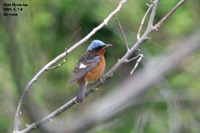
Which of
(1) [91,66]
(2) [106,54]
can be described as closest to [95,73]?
(1) [91,66]

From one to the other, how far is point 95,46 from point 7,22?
2.57 meters

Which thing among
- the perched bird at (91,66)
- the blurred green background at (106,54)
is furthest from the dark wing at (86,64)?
the blurred green background at (106,54)

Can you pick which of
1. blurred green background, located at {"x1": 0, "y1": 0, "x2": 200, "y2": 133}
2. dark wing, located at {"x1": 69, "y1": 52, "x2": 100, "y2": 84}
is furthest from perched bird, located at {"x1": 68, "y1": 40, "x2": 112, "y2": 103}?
blurred green background, located at {"x1": 0, "y1": 0, "x2": 200, "y2": 133}

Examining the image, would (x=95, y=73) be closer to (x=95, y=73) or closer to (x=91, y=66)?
(x=95, y=73)

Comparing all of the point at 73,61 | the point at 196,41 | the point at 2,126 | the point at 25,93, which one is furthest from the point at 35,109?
the point at 2,126

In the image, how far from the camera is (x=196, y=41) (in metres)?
3.30

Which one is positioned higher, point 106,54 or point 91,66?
point 106,54

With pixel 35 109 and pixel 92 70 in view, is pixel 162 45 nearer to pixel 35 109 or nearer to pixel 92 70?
pixel 92 70

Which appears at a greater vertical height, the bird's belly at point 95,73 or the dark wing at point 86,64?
the dark wing at point 86,64

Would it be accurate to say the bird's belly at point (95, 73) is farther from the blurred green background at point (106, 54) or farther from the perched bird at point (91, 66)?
the blurred green background at point (106, 54)

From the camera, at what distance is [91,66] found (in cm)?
494

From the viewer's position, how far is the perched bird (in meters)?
4.73

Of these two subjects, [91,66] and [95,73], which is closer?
[95,73]

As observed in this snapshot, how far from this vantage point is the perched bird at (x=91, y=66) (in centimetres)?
473
